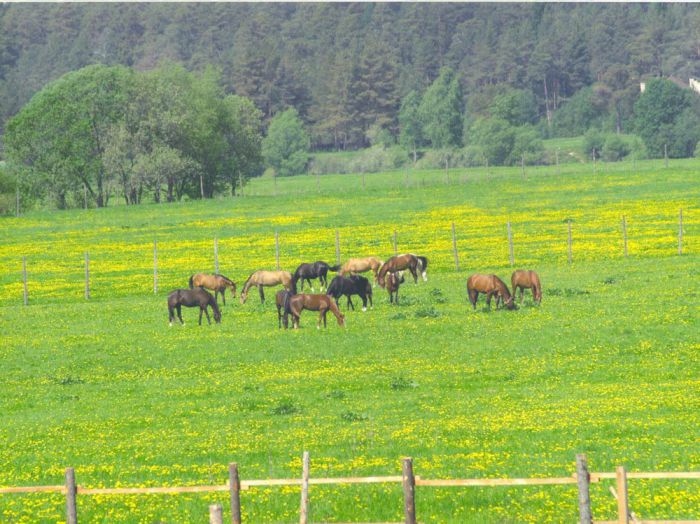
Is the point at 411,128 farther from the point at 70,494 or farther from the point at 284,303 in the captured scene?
the point at 70,494

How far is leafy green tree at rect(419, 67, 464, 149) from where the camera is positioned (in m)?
181

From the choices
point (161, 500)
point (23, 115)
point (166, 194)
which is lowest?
point (161, 500)

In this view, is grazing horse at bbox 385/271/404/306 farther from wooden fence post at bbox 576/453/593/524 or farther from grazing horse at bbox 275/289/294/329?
wooden fence post at bbox 576/453/593/524

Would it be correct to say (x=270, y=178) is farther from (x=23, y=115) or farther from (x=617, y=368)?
(x=617, y=368)

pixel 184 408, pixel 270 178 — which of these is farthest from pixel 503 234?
pixel 270 178

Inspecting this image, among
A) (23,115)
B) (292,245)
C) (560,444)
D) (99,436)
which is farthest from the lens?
(23,115)

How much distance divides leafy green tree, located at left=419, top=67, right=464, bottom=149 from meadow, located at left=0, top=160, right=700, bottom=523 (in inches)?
4694

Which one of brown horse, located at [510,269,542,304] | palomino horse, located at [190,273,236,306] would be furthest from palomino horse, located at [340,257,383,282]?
brown horse, located at [510,269,542,304]

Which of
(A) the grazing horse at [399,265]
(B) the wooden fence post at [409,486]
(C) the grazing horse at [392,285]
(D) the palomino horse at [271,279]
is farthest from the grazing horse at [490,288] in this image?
(B) the wooden fence post at [409,486]

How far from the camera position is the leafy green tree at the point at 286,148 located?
564 ft

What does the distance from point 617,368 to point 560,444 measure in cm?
848

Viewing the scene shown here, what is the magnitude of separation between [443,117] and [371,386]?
157 meters

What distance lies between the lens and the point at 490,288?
39.3 meters

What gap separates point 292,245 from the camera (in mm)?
65438
